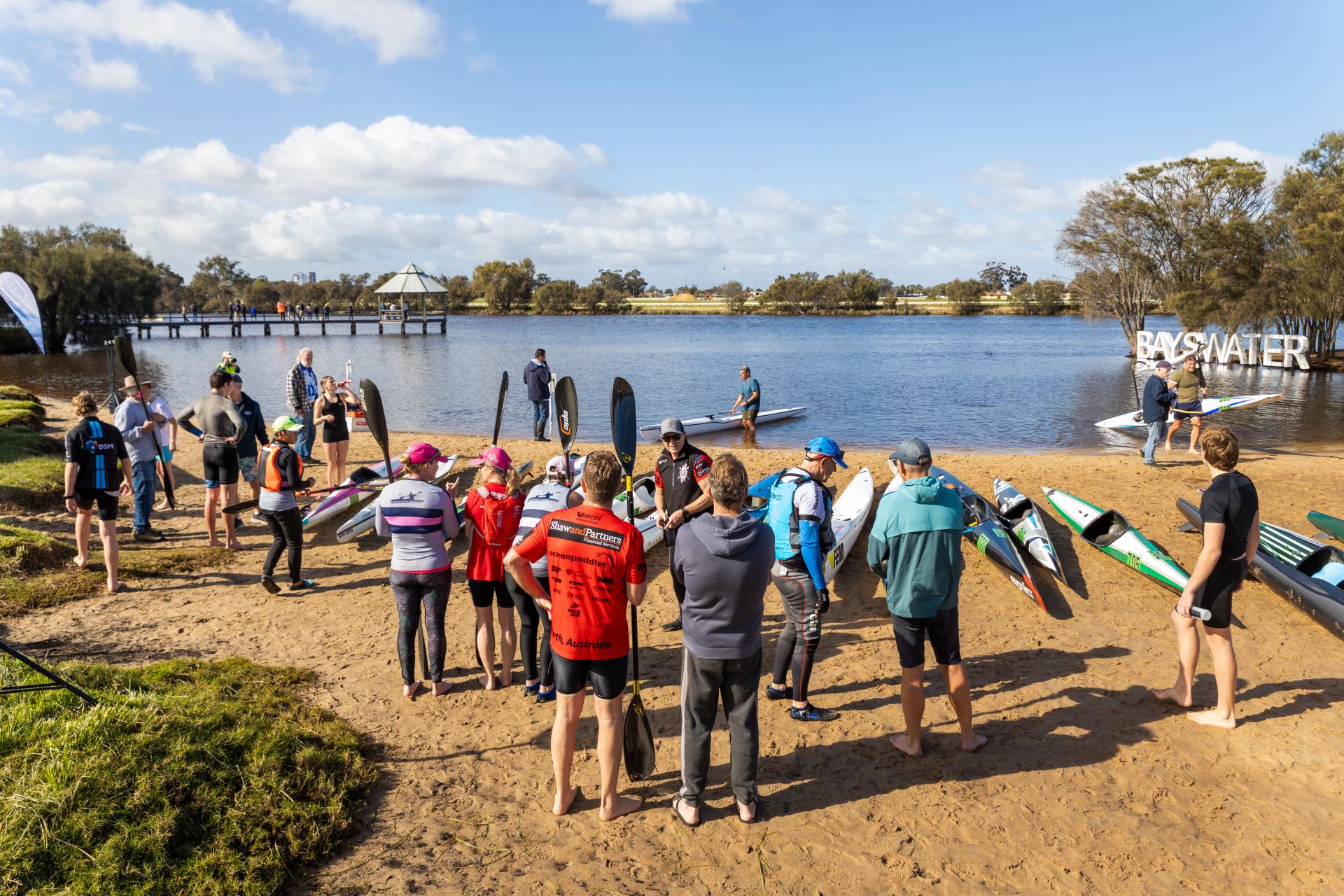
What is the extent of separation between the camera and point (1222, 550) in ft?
15.6

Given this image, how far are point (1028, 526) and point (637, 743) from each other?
5831 millimetres

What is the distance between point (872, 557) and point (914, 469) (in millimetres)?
592

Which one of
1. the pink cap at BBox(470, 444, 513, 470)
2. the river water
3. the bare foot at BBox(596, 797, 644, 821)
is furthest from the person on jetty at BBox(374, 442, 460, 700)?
the river water

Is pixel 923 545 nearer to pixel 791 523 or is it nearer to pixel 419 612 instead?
pixel 791 523

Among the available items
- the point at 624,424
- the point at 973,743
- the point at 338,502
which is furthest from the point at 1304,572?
the point at 338,502

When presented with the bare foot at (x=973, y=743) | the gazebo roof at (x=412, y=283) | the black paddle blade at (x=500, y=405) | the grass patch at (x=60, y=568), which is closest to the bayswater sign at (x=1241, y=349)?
the black paddle blade at (x=500, y=405)

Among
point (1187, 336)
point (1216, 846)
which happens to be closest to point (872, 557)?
point (1216, 846)

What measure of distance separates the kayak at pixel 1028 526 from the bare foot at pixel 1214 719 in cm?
261

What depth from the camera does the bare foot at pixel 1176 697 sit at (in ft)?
17.7

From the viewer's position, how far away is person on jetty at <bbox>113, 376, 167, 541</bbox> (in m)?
8.62

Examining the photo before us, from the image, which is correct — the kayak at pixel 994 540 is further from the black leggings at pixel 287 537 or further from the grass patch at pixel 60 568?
the grass patch at pixel 60 568

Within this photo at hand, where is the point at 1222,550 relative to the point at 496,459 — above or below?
below

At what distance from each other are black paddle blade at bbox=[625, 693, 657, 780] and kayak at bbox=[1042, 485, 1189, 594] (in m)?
5.95

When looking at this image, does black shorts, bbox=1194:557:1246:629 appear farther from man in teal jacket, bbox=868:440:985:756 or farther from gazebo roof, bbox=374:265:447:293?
gazebo roof, bbox=374:265:447:293
